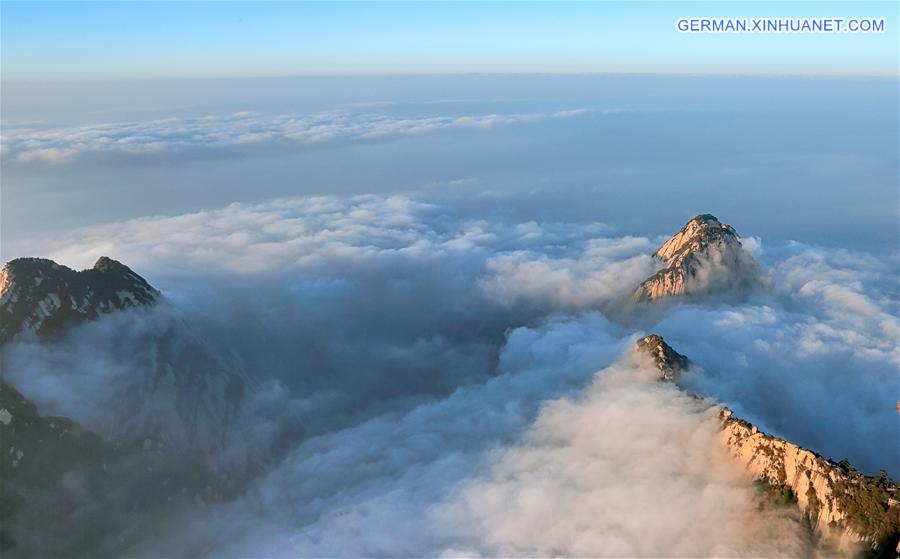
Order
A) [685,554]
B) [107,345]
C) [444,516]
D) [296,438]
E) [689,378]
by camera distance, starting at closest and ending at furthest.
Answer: [685,554] → [444,516] → [107,345] → [689,378] → [296,438]

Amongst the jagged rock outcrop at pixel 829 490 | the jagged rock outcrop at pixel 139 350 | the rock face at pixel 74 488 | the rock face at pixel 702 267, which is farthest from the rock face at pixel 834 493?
the rock face at pixel 702 267

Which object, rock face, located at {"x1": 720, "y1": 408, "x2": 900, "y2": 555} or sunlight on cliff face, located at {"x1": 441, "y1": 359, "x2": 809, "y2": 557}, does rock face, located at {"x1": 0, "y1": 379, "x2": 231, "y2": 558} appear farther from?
rock face, located at {"x1": 720, "y1": 408, "x2": 900, "y2": 555}

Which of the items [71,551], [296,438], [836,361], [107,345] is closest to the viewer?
[71,551]

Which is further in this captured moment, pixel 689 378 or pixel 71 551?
pixel 689 378

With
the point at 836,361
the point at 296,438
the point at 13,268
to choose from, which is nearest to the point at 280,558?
the point at 296,438

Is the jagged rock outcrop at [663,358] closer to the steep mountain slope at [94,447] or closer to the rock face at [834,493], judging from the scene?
the rock face at [834,493]

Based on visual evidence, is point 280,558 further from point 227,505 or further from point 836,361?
point 836,361
